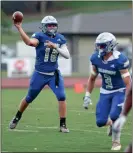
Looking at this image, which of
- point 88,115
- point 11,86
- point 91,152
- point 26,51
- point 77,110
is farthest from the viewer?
point 26,51

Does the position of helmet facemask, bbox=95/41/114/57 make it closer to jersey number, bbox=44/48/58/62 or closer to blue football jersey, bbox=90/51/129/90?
blue football jersey, bbox=90/51/129/90

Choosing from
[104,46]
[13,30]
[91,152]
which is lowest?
[91,152]

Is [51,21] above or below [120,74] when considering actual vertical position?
above

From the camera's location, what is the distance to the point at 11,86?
23.6m

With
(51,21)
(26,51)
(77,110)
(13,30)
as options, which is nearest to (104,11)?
(13,30)

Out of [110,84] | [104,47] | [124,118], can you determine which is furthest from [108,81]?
[124,118]

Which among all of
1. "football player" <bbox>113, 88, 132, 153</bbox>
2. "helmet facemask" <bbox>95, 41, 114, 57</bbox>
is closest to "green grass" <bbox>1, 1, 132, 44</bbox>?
"helmet facemask" <bbox>95, 41, 114, 57</bbox>

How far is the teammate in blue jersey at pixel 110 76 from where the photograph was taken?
28.3 feet

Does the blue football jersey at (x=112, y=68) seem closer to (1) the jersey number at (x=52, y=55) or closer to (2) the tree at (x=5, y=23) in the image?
(1) the jersey number at (x=52, y=55)

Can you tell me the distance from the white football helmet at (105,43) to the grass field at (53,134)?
129 centimetres

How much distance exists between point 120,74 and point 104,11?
37.7 meters

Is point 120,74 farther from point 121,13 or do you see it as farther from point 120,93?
point 121,13

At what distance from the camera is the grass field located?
333 inches

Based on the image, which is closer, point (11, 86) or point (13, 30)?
point (11, 86)
